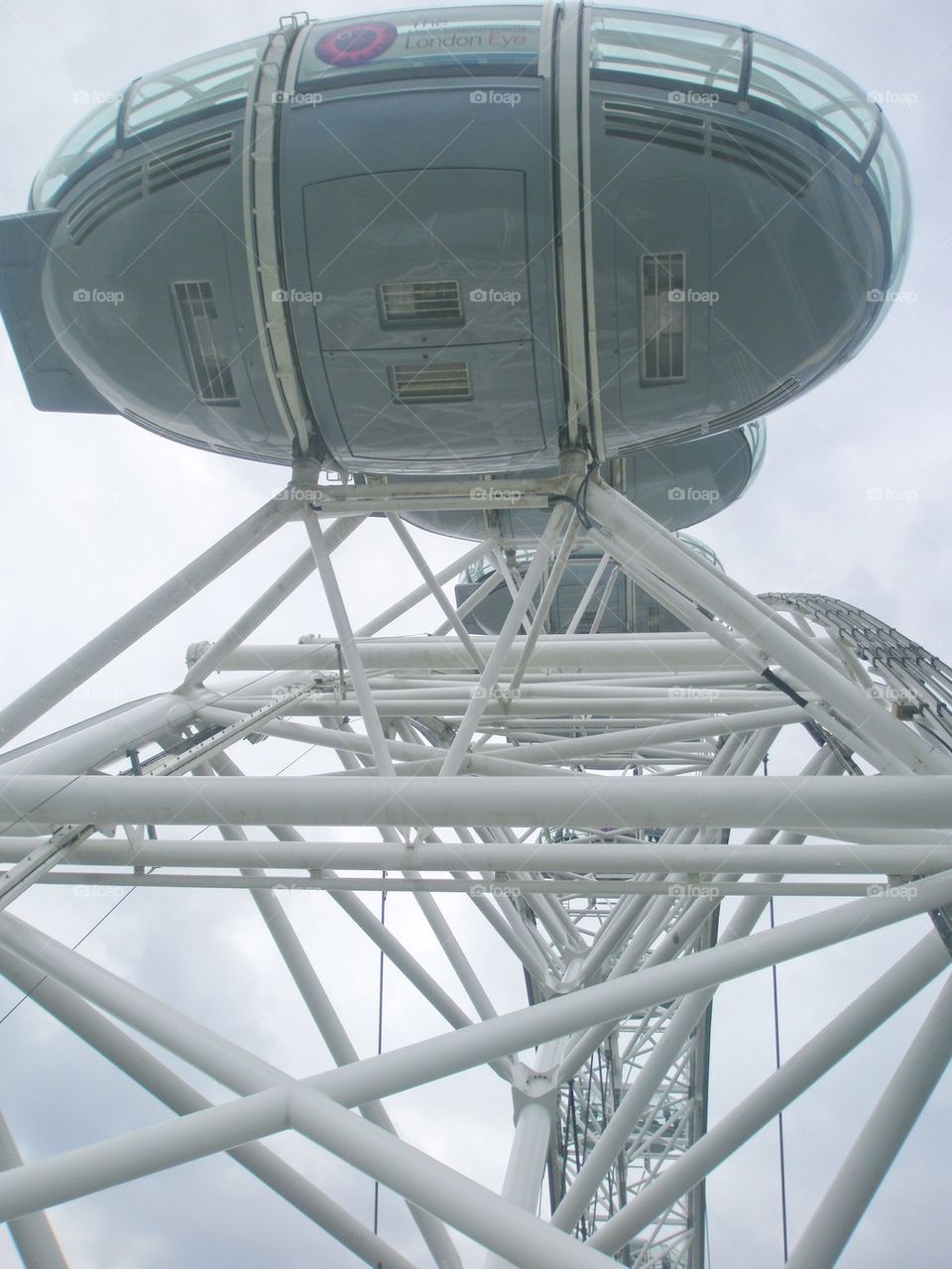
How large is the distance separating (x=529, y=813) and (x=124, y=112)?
5139 millimetres

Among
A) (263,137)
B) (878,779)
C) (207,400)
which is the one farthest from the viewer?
(207,400)

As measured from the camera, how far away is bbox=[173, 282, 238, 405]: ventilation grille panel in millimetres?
6516

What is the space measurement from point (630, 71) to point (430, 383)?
2.18 metres

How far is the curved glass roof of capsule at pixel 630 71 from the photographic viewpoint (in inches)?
237

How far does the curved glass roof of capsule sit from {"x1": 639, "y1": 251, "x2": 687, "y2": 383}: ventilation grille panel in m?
0.94

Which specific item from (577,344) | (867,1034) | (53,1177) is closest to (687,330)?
(577,344)

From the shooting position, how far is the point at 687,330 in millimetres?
6543

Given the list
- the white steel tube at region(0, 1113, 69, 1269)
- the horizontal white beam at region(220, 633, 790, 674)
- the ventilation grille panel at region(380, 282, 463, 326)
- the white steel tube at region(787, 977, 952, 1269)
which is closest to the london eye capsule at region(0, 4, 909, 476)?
the ventilation grille panel at region(380, 282, 463, 326)

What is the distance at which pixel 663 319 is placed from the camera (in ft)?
21.3

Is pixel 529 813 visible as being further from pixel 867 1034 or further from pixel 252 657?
pixel 252 657

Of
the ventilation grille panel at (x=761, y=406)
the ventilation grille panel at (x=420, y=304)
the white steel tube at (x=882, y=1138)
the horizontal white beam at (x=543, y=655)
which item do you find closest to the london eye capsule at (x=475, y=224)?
the ventilation grille panel at (x=420, y=304)

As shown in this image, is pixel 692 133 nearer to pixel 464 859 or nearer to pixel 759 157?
pixel 759 157

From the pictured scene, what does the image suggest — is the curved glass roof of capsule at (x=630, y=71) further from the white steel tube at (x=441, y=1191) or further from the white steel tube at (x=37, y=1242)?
the white steel tube at (x=37, y=1242)

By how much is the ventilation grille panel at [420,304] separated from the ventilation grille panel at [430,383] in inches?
11.9
